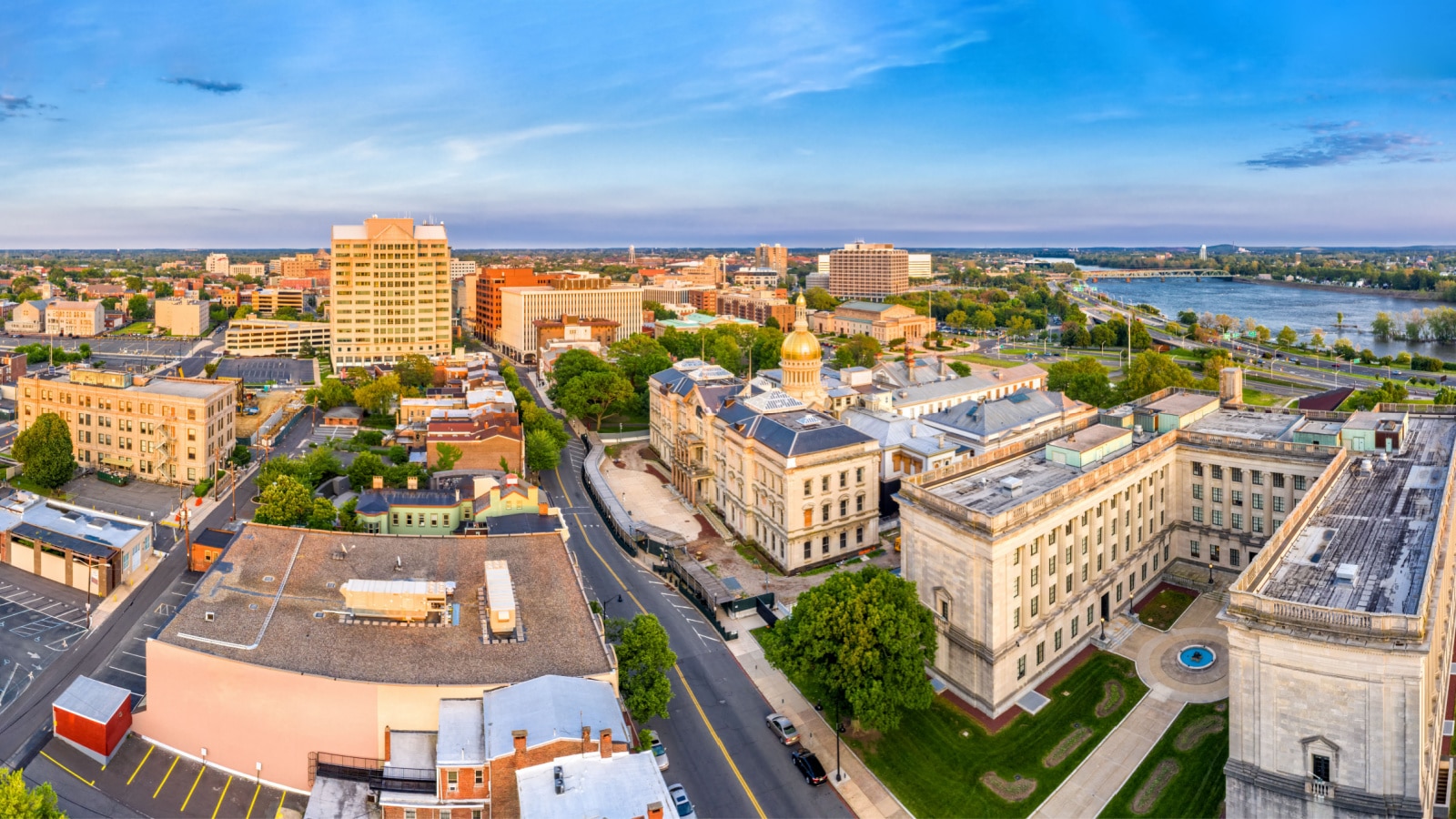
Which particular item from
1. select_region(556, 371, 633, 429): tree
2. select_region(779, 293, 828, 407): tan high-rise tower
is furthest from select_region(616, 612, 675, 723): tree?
select_region(556, 371, 633, 429): tree

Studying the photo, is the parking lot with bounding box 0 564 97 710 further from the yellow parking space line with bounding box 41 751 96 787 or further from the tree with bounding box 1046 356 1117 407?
the tree with bounding box 1046 356 1117 407

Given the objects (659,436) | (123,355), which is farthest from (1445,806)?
(123,355)

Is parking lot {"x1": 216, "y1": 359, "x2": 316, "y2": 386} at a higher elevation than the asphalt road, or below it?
higher

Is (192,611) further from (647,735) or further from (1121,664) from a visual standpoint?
(1121,664)

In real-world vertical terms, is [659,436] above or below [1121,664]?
above

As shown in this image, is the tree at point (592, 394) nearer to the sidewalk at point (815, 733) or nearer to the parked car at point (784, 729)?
the sidewalk at point (815, 733)
